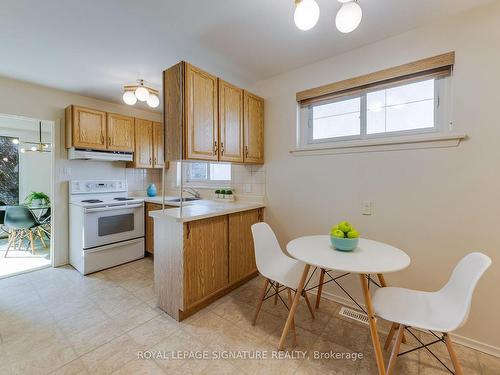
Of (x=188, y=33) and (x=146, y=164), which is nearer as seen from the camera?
(x=188, y=33)

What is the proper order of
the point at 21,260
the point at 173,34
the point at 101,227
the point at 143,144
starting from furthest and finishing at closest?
the point at 143,144 → the point at 21,260 → the point at 101,227 → the point at 173,34

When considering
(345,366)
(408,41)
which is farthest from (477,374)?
(408,41)

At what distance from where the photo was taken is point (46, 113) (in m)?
2.88

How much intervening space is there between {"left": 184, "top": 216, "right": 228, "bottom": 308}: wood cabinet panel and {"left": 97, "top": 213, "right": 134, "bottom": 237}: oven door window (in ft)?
5.59

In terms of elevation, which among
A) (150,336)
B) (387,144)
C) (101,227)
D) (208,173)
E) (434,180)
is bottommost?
(150,336)

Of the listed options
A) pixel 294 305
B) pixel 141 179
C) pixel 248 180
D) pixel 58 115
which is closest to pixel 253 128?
pixel 248 180

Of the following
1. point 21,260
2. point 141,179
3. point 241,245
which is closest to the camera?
point 241,245

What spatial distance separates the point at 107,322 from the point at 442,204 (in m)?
2.86

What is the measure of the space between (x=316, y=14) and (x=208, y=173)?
261 cm

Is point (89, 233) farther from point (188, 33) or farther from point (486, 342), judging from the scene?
point (486, 342)

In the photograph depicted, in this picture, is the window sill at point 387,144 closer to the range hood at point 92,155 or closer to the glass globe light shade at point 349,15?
the glass globe light shade at point 349,15

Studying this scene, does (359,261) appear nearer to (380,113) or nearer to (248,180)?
(380,113)

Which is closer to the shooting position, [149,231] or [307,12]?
→ [307,12]

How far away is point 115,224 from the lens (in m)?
3.03
